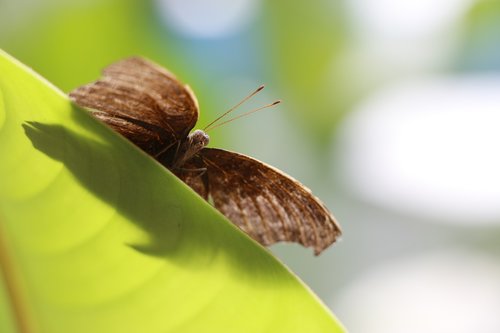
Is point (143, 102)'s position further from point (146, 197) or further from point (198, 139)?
point (146, 197)

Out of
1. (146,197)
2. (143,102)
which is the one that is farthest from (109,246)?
(143,102)

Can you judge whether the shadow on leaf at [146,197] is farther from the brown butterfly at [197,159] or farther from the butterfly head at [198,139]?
the butterfly head at [198,139]

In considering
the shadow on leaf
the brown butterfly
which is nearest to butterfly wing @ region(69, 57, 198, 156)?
the brown butterfly

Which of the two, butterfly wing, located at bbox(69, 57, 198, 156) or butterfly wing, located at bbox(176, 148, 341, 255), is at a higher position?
butterfly wing, located at bbox(176, 148, 341, 255)

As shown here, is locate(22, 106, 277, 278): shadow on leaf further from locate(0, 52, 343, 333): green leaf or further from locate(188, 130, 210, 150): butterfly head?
locate(188, 130, 210, 150): butterfly head

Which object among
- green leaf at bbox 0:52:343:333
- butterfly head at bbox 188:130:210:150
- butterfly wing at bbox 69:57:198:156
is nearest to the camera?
green leaf at bbox 0:52:343:333

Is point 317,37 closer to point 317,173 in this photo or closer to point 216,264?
point 317,173

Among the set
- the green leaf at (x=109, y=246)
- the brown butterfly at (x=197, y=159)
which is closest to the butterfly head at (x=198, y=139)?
the brown butterfly at (x=197, y=159)
